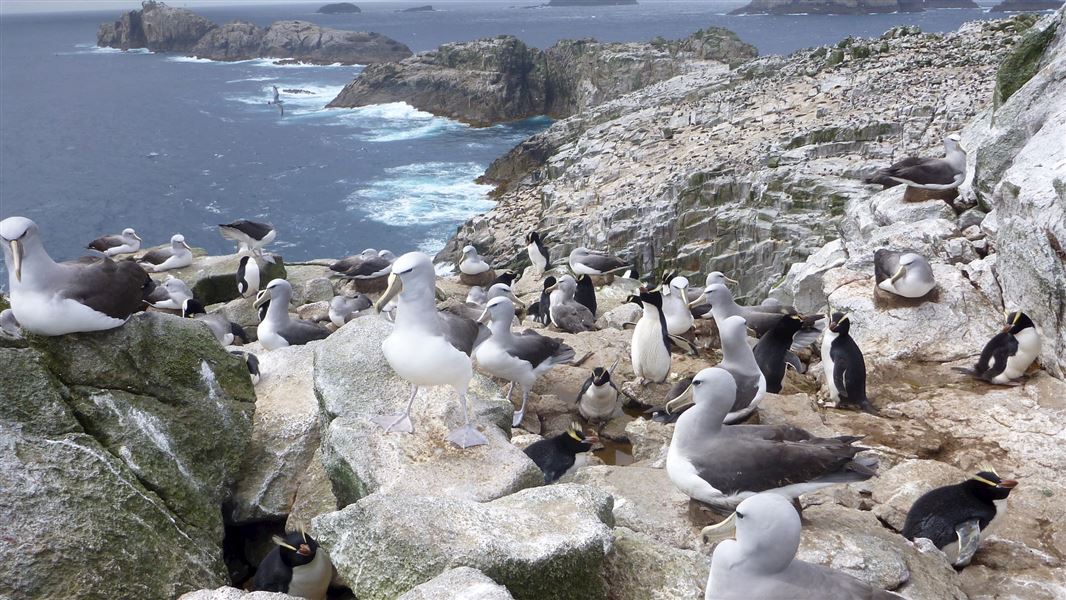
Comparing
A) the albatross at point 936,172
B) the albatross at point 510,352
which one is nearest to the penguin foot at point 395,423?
the albatross at point 510,352

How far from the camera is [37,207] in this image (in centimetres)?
4228

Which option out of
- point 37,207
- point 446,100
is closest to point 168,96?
point 446,100

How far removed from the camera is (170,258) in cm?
1820

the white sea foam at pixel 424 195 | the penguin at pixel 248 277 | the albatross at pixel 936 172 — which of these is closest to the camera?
the albatross at pixel 936 172

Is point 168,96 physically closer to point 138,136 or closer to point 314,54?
point 138,136

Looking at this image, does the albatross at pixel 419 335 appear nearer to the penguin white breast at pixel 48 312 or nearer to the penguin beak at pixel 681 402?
the penguin white breast at pixel 48 312

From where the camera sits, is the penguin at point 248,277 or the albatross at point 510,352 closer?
the albatross at point 510,352

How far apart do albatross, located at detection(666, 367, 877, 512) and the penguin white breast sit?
460 centimetres

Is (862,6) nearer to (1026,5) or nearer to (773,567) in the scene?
(1026,5)

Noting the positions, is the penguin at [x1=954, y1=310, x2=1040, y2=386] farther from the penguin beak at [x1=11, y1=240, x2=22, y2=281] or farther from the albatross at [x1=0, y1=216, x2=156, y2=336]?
the penguin beak at [x1=11, y1=240, x2=22, y2=281]

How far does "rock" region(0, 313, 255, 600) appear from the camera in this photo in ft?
17.0

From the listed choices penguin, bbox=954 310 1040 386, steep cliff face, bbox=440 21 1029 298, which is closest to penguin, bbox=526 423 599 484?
penguin, bbox=954 310 1040 386

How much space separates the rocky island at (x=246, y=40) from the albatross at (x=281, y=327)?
315 feet

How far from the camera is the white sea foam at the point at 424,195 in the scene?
128ft
